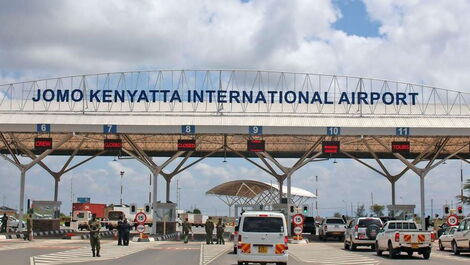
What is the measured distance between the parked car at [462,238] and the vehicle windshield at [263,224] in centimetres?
1164

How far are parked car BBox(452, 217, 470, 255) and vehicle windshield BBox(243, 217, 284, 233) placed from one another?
1164 centimetres

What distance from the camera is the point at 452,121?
4494cm

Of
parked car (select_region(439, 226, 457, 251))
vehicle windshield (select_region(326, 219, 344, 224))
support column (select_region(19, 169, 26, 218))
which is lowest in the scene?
parked car (select_region(439, 226, 457, 251))

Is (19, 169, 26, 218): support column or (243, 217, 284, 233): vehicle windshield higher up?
(19, 169, 26, 218): support column

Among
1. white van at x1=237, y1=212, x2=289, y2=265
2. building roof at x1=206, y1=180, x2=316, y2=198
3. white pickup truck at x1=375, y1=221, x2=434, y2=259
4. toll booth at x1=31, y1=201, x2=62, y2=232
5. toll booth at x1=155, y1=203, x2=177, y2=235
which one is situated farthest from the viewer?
building roof at x1=206, y1=180, x2=316, y2=198

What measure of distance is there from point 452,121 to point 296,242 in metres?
12.1

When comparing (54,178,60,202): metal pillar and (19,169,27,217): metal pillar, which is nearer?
(19,169,27,217): metal pillar

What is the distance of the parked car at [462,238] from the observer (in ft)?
100.0

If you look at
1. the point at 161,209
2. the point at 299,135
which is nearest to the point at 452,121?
the point at 299,135

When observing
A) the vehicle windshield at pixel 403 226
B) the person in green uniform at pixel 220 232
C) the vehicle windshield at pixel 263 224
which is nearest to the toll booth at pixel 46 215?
the person in green uniform at pixel 220 232

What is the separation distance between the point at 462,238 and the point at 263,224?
1263 cm

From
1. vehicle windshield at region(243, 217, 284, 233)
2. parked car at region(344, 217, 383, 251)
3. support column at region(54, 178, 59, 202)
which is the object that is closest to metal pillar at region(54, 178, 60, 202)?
support column at region(54, 178, 59, 202)

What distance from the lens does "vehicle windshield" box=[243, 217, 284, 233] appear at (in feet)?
72.0

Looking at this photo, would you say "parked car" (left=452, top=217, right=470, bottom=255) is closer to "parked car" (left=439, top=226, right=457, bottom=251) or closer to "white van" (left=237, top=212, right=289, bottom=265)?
"parked car" (left=439, top=226, right=457, bottom=251)
